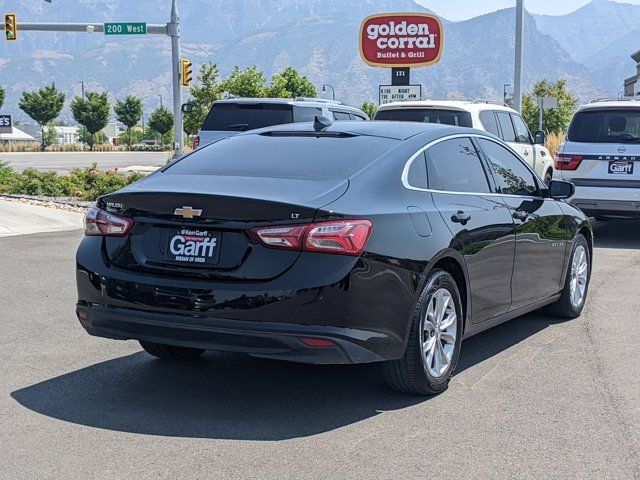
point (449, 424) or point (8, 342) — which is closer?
point (449, 424)

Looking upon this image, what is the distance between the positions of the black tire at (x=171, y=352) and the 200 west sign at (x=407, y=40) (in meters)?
20.5

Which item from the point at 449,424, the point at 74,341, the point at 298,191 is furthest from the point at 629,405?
the point at 74,341

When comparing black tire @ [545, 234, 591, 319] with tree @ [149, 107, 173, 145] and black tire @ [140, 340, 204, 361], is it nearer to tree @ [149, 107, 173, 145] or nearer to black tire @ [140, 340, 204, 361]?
black tire @ [140, 340, 204, 361]

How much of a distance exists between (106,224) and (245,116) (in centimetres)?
1164

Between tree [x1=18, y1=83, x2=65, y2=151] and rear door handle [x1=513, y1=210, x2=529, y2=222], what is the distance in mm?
69394

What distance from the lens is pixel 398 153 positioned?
18.1 feet

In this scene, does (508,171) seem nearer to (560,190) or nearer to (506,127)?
(560,190)

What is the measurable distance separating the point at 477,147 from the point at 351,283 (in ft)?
7.04

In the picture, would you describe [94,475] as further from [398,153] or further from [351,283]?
[398,153]

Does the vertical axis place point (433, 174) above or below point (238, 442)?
above

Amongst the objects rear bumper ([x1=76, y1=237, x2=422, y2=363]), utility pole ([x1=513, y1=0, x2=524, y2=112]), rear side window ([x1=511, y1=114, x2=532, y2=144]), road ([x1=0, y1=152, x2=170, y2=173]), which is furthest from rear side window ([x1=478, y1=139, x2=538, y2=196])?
road ([x1=0, y1=152, x2=170, y2=173])

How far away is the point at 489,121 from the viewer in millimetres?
13844

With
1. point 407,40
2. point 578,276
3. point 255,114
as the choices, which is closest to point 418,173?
point 578,276

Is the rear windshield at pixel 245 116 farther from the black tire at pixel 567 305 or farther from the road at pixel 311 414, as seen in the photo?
the road at pixel 311 414
